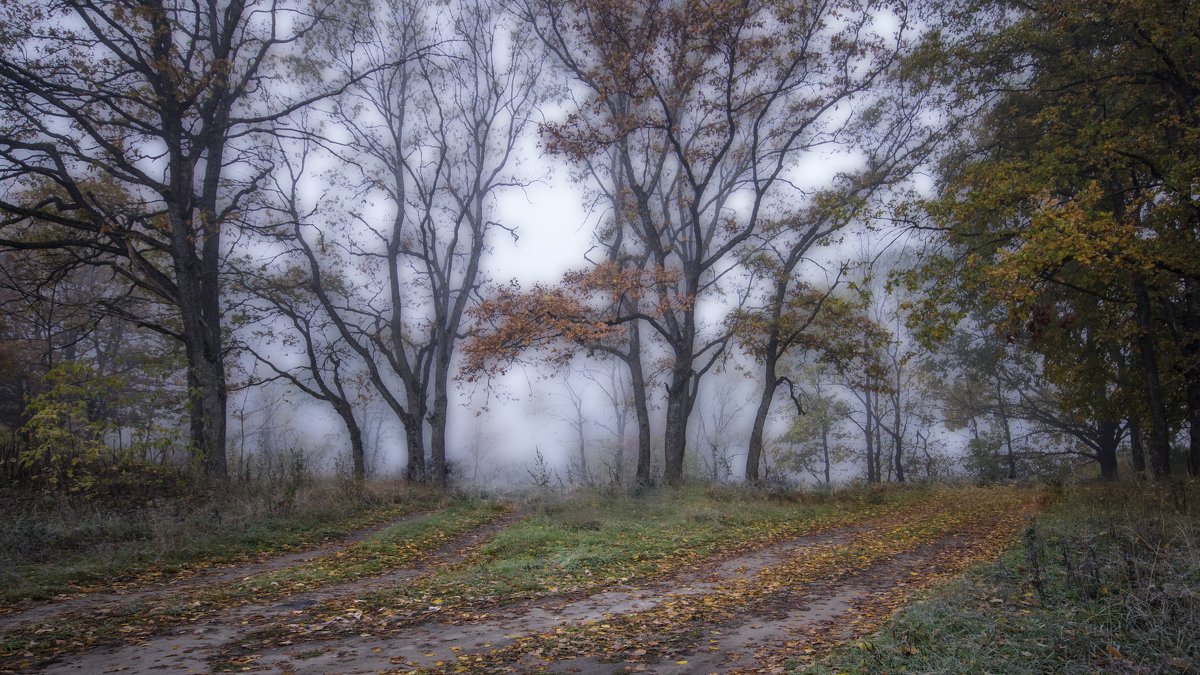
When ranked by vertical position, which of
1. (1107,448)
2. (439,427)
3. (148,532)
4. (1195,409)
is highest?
(439,427)

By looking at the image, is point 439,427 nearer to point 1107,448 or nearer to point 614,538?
point 614,538

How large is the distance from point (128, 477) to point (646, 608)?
944 centimetres

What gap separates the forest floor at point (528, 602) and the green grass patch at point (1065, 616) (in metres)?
0.60

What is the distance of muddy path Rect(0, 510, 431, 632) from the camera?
596 cm

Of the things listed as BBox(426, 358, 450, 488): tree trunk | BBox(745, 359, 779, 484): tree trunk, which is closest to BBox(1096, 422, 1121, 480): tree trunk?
BBox(745, 359, 779, 484): tree trunk

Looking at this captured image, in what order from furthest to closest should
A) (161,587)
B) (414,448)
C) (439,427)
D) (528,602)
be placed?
(414,448) < (439,427) < (161,587) < (528,602)

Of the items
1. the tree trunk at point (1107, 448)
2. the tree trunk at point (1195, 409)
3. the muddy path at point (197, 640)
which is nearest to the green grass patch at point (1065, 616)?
the muddy path at point (197, 640)

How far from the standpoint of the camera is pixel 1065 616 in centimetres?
453

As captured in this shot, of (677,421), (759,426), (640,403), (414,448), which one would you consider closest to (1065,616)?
(677,421)

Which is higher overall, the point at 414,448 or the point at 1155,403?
the point at 1155,403

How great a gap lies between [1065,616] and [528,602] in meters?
4.54

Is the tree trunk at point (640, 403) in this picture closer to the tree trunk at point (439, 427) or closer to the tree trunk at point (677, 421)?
the tree trunk at point (677, 421)

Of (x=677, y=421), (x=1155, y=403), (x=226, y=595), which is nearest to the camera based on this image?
(x=226, y=595)

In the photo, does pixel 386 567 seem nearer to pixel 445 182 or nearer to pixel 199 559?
pixel 199 559
